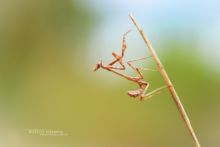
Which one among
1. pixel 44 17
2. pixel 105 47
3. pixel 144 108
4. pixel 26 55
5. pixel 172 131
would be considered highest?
pixel 44 17

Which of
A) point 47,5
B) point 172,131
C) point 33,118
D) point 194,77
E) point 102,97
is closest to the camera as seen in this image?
point 33,118

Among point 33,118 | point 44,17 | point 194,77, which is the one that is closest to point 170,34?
point 194,77

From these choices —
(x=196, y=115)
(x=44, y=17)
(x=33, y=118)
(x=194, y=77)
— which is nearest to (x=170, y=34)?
(x=194, y=77)

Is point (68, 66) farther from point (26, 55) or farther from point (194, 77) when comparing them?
point (194, 77)

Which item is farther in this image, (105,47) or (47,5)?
(47,5)

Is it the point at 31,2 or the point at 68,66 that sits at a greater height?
the point at 31,2

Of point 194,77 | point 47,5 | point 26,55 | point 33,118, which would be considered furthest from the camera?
point 47,5

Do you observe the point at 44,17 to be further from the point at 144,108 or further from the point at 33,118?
the point at 33,118

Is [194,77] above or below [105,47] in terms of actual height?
below

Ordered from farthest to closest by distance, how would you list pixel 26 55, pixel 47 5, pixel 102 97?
pixel 47 5
pixel 26 55
pixel 102 97
